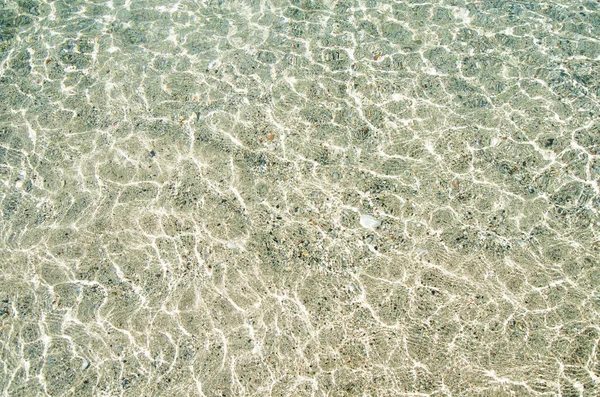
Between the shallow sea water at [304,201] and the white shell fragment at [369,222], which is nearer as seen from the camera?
the shallow sea water at [304,201]

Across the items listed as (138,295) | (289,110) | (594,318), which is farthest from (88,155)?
(594,318)

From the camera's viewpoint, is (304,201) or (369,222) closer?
(369,222)

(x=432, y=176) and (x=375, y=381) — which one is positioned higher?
(x=432, y=176)

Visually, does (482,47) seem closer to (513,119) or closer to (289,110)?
(513,119)
